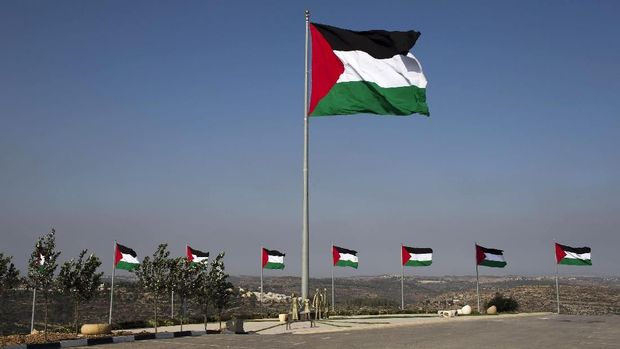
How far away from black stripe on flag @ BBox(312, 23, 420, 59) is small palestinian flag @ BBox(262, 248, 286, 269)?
2818 centimetres

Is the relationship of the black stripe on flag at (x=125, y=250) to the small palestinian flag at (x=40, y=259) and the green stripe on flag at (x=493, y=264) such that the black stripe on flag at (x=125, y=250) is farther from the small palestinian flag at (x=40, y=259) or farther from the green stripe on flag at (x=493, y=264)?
the green stripe on flag at (x=493, y=264)

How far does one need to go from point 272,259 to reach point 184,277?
19.1m

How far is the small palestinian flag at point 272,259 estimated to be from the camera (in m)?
50.9

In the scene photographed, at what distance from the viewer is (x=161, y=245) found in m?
32.0

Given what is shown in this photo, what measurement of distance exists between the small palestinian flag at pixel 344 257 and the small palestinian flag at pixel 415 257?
4.52 meters

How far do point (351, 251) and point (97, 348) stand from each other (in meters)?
36.7

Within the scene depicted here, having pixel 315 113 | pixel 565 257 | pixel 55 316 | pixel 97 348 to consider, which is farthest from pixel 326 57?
pixel 55 316

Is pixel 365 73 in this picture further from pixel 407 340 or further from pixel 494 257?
pixel 494 257

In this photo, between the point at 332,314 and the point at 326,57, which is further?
the point at 332,314

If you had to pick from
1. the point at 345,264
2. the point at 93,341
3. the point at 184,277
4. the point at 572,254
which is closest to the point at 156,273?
the point at 184,277

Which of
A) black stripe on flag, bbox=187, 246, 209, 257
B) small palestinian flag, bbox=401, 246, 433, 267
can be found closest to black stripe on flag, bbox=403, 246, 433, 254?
small palestinian flag, bbox=401, 246, 433, 267

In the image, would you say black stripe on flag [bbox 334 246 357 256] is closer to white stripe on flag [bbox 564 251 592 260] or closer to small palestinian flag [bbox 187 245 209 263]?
small palestinian flag [bbox 187 245 209 263]

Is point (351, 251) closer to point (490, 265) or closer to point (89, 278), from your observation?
point (490, 265)

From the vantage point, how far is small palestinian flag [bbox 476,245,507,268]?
52.6 m
